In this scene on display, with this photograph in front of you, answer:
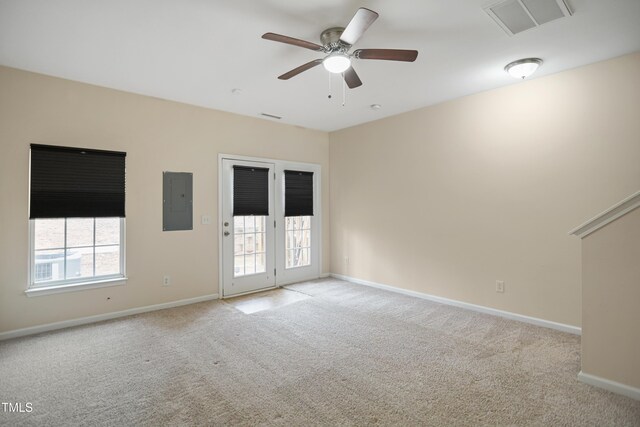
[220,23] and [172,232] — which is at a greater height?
[220,23]

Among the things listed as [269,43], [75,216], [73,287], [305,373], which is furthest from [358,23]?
[73,287]

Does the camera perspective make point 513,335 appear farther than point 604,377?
Yes

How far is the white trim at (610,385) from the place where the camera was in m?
2.21

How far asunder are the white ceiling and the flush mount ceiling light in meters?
0.07

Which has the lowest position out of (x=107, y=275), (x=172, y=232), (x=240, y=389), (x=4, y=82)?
(x=240, y=389)

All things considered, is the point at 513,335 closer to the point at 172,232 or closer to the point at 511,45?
the point at 511,45

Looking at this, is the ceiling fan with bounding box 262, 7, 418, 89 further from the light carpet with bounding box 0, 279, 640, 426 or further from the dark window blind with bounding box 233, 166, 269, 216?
the light carpet with bounding box 0, 279, 640, 426

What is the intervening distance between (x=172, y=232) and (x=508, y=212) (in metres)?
4.15

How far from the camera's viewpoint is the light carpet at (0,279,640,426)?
205 centimetres

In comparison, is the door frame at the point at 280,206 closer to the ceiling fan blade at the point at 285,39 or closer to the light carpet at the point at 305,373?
the light carpet at the point at 305,373

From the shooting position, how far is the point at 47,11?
2289mm

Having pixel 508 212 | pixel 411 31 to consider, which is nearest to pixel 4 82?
pixel 411 31

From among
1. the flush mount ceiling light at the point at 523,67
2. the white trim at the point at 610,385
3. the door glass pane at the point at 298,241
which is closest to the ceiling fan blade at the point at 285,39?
the flush mount ceiling light at the point at 523,67

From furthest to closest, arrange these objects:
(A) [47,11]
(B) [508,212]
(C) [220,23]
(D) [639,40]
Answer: (B) [508,212]
(D) [639,40]
(C) [220,23]
(A) [47,11]
